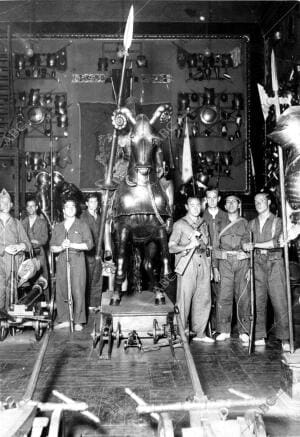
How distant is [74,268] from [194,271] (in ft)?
6.47

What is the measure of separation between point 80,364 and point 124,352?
2.33 feet

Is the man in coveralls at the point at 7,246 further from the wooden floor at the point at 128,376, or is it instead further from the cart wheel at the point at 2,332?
the wooden floor at the point at 128,376

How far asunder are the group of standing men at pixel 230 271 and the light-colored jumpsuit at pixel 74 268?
1.58 meters

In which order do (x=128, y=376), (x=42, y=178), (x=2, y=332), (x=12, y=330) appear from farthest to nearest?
(x=42, y=178), (x=12, y=330), (x=2, y=332), (x=128, y=376)

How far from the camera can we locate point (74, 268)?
762cm

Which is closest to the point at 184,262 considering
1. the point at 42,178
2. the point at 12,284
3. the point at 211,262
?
the point at 211,262

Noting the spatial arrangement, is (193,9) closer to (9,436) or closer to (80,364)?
(80,364)

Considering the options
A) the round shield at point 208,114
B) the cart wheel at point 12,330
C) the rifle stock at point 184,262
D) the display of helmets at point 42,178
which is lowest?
the cart wheel at point 12,330

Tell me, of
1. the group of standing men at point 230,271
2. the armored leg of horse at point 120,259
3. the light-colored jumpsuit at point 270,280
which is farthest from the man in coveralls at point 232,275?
the armored leg of horse at point 120,259

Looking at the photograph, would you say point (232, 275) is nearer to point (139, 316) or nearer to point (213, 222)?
point (213, 222)

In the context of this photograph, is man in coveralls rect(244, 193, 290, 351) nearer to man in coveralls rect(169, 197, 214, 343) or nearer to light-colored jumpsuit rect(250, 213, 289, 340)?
light-colored jumpsuit rect(250, 213, 289, 340)

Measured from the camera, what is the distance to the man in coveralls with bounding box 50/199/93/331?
7582 mm

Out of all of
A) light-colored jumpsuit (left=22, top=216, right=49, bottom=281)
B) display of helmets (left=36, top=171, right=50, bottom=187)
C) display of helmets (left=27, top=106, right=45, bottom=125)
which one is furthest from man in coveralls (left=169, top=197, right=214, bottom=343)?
display of helmets (left=27, top=106, right=45, bottom=125)

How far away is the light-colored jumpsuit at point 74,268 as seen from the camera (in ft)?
24.9
